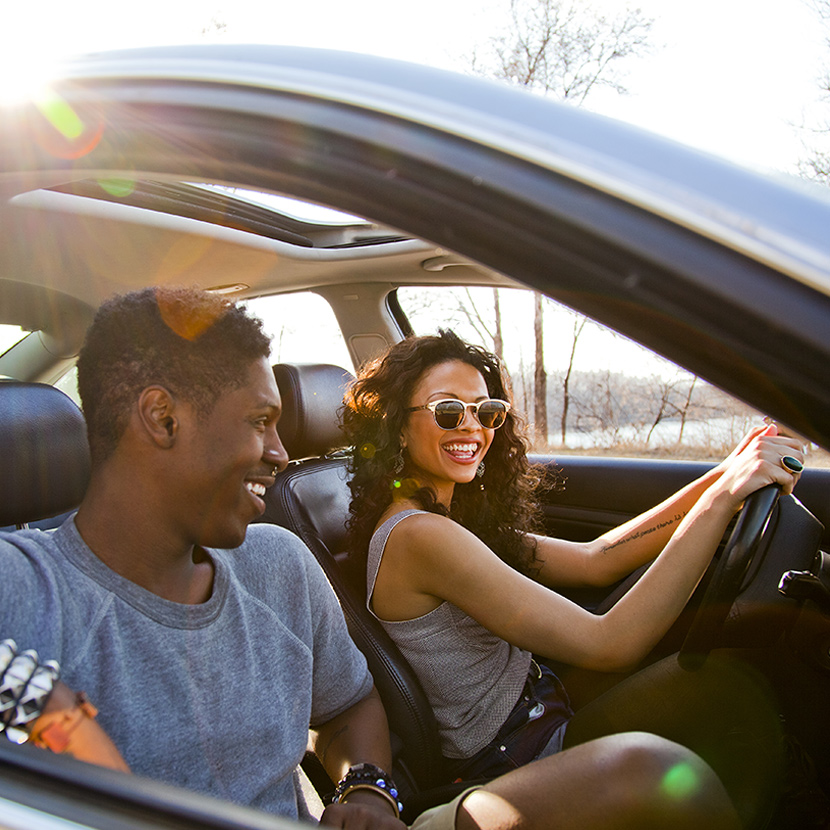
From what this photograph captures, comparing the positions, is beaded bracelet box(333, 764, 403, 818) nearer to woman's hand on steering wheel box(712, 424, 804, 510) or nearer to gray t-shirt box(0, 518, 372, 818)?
gray t-shirt box(0, 518, 372, 818)

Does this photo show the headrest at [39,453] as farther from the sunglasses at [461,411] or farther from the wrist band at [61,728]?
the sunglasses at [461,411]

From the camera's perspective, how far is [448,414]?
6.41 feet

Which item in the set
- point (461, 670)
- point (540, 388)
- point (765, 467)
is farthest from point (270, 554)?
point (540, 388)

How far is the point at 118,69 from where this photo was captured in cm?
81

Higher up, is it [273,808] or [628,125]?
[628,125]

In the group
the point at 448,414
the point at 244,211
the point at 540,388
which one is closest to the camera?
the point at 448,414

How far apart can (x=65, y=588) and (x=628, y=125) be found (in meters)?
0.95

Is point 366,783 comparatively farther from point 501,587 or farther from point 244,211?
point 244,211

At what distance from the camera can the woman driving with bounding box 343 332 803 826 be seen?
159 centimetres

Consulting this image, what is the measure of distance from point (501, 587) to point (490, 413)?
0.55 meters

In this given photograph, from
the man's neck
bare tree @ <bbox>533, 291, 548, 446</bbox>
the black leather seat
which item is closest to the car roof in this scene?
the man's neck

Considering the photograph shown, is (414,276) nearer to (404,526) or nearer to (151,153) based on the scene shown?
(404,526)

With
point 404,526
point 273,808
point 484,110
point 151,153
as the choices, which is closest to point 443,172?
point 484,110

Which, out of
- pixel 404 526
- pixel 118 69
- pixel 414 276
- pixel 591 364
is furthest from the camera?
pixel 414 276
